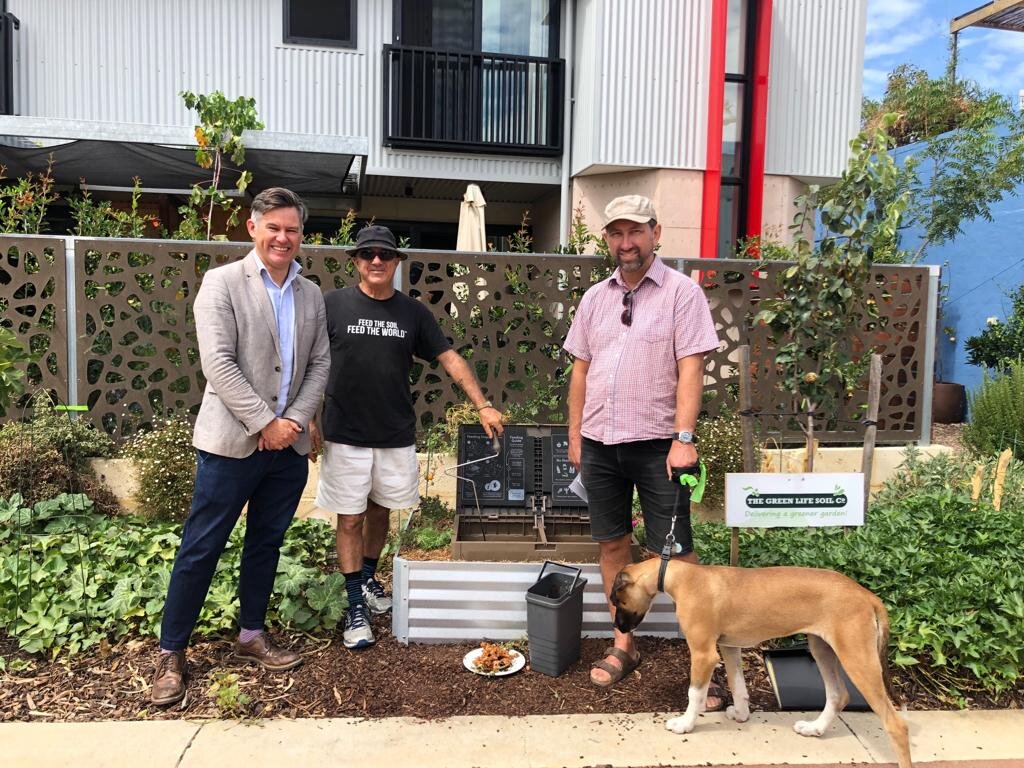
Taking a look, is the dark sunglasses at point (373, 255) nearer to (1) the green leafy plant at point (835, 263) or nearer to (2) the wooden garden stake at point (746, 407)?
(2) the wooden garden stake at point (746, 407)

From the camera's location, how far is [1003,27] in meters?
15.7

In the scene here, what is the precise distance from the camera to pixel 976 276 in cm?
1265

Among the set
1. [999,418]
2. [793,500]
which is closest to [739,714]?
[793,500]

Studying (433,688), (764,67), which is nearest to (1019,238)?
(764,67)

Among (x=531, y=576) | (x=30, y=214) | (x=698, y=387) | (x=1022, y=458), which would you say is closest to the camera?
(x=698, y=387)

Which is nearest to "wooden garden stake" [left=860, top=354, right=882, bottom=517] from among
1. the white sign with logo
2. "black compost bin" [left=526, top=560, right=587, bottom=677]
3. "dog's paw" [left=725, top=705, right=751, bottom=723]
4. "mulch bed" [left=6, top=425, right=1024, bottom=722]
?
the white sign with logo

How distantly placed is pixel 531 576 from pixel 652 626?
71cm

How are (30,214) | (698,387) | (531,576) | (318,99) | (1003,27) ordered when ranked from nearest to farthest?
(698,387) < (531,576) < (30,214) < (318,99) < (1003,27)

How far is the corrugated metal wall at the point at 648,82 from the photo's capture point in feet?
32.2

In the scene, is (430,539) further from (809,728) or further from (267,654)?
(809,728)

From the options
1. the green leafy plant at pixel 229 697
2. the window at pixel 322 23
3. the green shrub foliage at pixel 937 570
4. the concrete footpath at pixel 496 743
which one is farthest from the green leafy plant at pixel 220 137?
the green shrub foliage at pixel 937 570

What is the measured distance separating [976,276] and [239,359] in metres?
13.1

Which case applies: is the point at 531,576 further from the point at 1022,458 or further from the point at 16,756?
the point at 1022,458

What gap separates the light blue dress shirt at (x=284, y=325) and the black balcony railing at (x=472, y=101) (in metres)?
7.79
